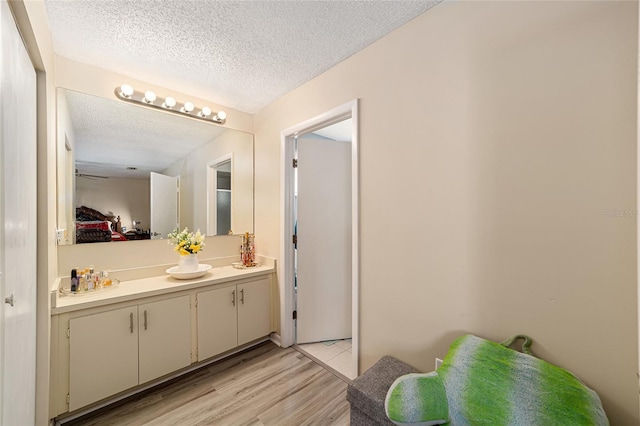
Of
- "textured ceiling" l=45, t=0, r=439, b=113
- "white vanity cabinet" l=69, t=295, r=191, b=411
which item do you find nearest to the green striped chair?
"white vanity cabinet" l=69, t=295, r=191, b=411

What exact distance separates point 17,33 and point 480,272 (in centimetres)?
222

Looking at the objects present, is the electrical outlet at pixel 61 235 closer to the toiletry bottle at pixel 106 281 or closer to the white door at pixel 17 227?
the toiletry bottle at pixel 106 281

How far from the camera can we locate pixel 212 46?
168 centimetres

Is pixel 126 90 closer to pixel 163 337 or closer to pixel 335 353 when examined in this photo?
pixel 163 337

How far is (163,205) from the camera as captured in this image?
2283mm

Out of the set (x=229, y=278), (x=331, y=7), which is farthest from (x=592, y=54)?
(x=229, y=278)

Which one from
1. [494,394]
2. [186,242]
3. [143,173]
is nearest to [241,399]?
[186,242]

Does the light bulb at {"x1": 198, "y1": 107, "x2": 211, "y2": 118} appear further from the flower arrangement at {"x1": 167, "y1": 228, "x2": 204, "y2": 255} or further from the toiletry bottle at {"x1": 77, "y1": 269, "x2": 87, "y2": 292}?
the toiletry bottle at {"x1": 77, "y1": 269, "x2": 87, "y2": 292}

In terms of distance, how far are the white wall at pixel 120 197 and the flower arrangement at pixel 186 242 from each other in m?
0.25

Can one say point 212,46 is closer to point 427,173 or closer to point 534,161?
point 427,173

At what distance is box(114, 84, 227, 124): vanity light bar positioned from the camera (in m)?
2.00

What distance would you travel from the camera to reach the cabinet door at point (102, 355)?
→ 59.9 inches

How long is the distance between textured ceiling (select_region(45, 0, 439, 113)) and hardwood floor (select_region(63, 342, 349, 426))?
2.42 meters

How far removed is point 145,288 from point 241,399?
105cm
